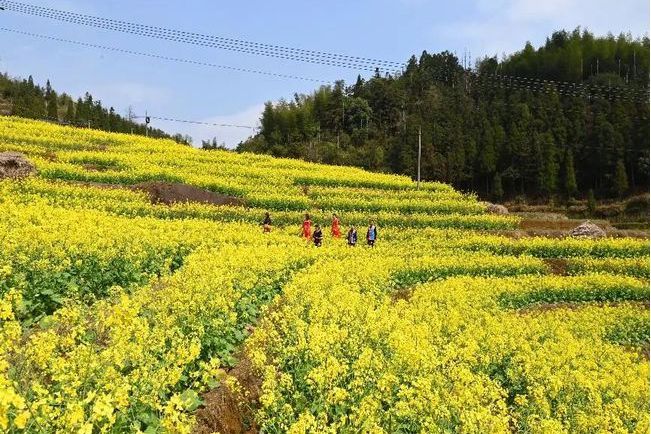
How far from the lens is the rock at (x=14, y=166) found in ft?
→ 98.2

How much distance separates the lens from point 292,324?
9086mm

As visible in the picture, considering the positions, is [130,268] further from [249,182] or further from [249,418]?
[249,182]

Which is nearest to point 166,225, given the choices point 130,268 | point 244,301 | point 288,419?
point 130,268

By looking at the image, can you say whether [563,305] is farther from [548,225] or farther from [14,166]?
[14,166]

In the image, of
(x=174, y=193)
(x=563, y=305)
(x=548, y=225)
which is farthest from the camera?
(x=548, y=225)

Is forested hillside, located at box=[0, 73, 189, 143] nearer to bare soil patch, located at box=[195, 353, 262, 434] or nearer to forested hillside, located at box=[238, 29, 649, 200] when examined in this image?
forested hillside, located at box=[238, 29, 649, 200]

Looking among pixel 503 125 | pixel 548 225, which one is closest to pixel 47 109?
pixel 503 125

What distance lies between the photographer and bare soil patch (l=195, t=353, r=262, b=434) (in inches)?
284

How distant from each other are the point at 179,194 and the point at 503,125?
66.5 meters

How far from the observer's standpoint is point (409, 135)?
280 ft

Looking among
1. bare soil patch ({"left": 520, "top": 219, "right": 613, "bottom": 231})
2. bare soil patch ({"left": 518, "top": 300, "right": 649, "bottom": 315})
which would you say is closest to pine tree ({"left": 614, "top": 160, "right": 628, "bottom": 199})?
bare soil patch ({"left": 520, "top": 219, "right": 613, "bottom": 231})

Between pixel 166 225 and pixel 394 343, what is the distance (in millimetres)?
15341

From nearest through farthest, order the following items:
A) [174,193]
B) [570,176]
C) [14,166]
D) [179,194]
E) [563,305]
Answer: [563,305] → [14,166] → [174,193] → [179,194] → [570,176]

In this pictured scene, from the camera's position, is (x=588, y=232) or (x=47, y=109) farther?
(x=47, y=109)
